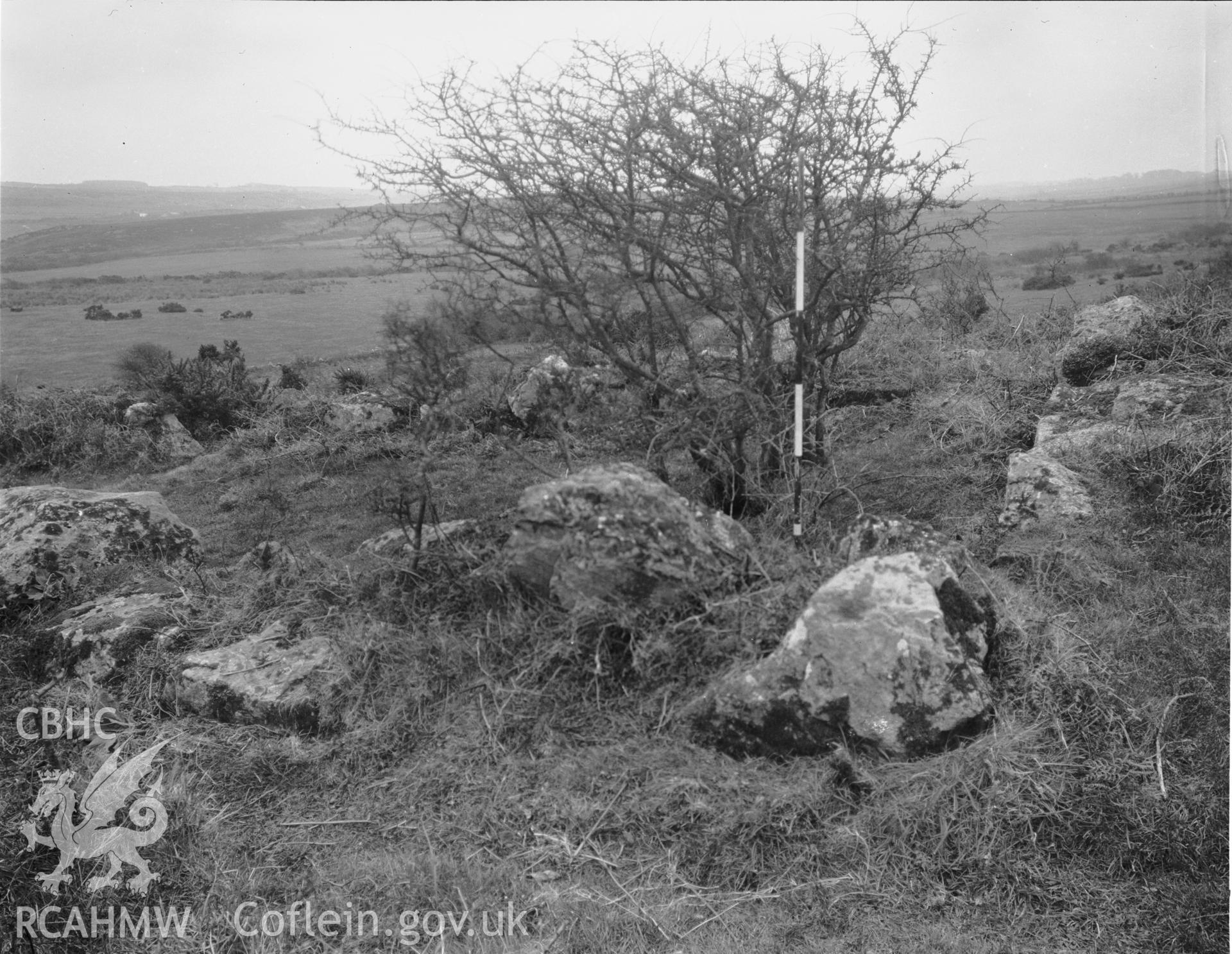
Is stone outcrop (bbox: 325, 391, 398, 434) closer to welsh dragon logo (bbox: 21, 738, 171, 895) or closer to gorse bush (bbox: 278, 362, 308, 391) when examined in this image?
gorse bush (bbox: 278, 362, 308, 391)

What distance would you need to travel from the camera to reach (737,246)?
4625mm

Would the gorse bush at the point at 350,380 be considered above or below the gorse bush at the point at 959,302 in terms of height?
below

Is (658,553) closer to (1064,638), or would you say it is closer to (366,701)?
(366,701)

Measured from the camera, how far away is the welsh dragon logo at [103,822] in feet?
10.5

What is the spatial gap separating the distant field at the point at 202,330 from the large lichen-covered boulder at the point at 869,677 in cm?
598

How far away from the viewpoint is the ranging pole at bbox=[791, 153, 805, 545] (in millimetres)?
3969

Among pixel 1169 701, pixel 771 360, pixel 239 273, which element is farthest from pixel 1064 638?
pixel 239 273

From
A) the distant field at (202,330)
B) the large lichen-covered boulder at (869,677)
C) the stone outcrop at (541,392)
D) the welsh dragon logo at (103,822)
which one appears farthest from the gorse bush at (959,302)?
the welsh dragon logo at (103,822)

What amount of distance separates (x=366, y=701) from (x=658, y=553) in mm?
1355

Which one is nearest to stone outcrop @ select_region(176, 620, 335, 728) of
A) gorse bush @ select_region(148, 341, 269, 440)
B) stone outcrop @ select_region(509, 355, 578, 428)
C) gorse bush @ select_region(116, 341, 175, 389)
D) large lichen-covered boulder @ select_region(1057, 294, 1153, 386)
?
stone outcrop @ select_region(509, 355, 578, 428)

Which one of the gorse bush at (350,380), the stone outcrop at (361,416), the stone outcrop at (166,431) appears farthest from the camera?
the gorse bush at (350,380)

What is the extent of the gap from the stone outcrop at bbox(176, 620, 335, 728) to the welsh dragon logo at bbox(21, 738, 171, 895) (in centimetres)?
33

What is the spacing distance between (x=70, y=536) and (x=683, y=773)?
360cm

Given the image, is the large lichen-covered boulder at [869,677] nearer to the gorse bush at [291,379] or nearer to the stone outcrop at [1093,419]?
the stone outcrop at [1093,419]
